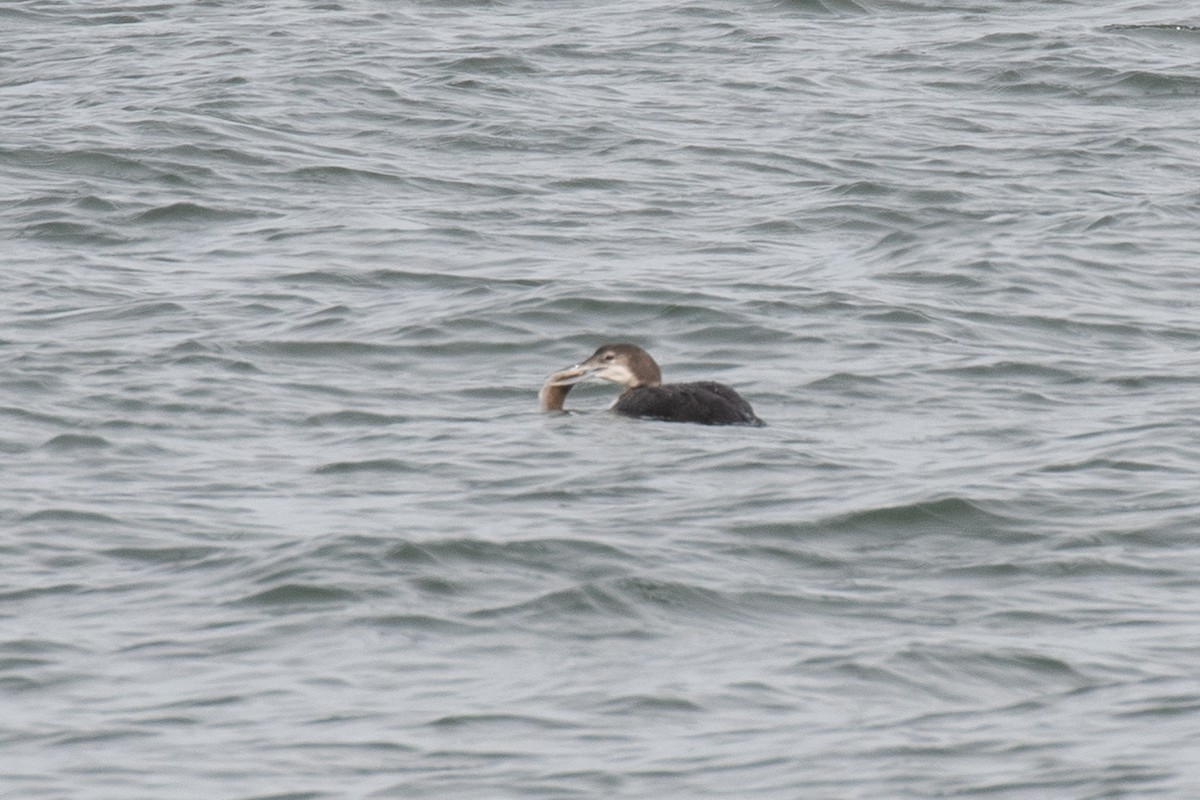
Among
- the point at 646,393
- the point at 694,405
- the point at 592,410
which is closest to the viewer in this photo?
the point at 694,405

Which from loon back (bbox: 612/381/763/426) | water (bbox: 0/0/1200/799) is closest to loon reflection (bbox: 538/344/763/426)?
loon back (bbox: 612/381/763/426)

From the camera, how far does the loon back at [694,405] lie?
1198cm

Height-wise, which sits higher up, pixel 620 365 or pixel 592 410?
pixel 620 365

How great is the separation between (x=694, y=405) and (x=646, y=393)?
0.35 metres

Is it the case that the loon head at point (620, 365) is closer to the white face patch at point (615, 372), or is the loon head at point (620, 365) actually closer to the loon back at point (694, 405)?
the white face patch at point (615, 372)

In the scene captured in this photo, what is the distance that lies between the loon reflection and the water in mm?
173

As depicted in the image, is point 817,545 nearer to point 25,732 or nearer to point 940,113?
point 25,732

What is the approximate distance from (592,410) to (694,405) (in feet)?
3.43

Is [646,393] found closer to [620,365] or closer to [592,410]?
[620,365]

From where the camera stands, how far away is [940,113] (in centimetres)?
2044

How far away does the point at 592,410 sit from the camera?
513 inches

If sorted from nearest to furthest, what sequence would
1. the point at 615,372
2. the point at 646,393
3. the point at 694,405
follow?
the point at 694,405
the point at 646,393
the point at 615,372

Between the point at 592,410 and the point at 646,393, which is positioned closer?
the point at 646,393

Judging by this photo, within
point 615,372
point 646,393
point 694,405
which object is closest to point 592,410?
point 615,372
